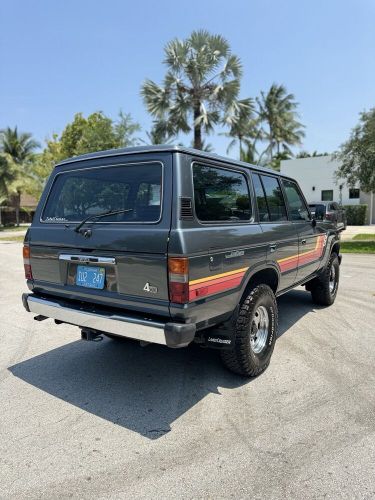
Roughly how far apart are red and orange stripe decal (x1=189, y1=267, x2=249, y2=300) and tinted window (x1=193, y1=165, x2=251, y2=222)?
0.46 meters

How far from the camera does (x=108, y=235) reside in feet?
10.0

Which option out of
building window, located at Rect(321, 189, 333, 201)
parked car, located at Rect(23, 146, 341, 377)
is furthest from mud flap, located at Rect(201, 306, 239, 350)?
building window, located at Rect(321, 189, 333, 201)

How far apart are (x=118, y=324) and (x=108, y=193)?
114 centimetres

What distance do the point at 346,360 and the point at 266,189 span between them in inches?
77.8

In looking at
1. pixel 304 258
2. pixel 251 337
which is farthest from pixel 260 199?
pixel 251 337

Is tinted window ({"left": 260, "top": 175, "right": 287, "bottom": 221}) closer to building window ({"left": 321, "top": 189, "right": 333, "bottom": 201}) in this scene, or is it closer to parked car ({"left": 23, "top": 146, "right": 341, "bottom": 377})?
parked car ({"left": 23, "top": 146, "right": 341, "bottom": 377})

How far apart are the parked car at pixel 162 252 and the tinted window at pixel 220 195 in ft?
0.04

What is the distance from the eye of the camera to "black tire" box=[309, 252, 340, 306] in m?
5.87

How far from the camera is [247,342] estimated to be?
132 inches

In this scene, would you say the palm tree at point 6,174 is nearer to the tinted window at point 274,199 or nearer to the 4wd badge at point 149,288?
the tinted window at point 274,199

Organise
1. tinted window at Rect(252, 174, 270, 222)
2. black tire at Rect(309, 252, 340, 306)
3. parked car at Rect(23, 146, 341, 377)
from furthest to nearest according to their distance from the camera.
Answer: black tire at Rect(309, 252, 340, 306)
tinted window at Rect(252, 174, 270, 222)
parked car at Rect(23, 146, 341, 377)

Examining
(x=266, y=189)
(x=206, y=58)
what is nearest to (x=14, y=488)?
(x=266, y=189)

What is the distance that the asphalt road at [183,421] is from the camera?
227 cm

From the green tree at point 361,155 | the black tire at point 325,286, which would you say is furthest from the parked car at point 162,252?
the green tree at point 361,155
